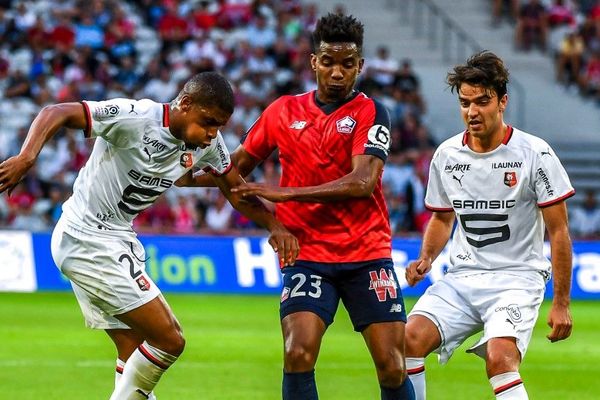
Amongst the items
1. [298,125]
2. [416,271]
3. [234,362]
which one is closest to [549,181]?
[416,271]

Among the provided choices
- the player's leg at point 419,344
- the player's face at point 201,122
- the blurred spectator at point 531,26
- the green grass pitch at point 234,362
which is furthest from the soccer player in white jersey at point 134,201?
the blurred spectator at point 531,26

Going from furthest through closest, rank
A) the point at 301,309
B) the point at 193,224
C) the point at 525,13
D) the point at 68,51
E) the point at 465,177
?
the point at 525,13 < the point at 68,51 < the point at 193,224 < the point at 465,177 < the point at 301,309

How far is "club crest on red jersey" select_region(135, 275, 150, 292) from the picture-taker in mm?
7262

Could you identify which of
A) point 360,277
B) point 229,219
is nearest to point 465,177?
point 360,277

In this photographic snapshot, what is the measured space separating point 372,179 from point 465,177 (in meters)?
0.84

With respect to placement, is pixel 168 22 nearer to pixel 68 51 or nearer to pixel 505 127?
pixel 68 51

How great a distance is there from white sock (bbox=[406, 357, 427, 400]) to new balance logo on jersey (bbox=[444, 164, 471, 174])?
1.20m

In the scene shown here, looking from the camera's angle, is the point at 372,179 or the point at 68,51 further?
the point at 68,51

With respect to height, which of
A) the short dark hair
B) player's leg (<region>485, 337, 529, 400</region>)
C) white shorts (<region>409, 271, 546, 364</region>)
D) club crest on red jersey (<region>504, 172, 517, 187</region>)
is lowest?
player's leg (<region>485, 337, 529, 400</region>)

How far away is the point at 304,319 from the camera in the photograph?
22.4 ft

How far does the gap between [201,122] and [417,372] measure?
6.55 feet

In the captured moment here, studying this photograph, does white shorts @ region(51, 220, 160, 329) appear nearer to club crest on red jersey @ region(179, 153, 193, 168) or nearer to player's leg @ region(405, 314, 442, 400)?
club crest on red jersey @ region(179, 153, 193, 168)

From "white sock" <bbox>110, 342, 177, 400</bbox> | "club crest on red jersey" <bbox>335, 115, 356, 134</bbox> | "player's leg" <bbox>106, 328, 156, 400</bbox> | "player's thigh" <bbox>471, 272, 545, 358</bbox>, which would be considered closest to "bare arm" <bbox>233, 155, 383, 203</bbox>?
"club crest on red jersey" <bbox>335, 115, 356, 134</bbox>

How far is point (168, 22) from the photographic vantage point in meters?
25.2
